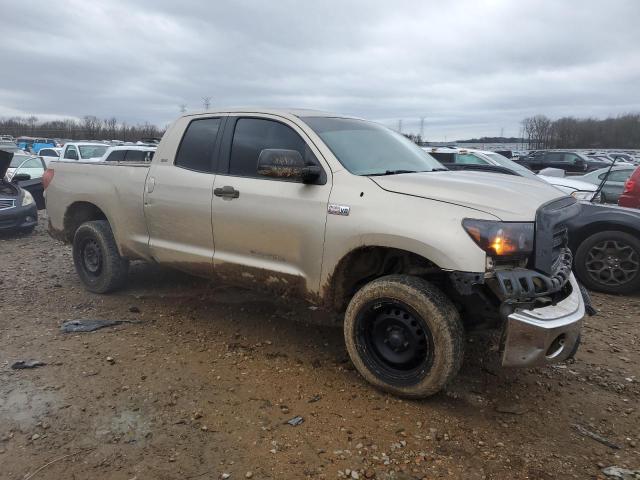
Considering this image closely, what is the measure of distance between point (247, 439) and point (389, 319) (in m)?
1.15

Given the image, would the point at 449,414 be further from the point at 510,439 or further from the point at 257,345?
the point at 257,345

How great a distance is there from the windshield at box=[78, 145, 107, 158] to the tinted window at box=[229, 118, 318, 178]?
13.7 m

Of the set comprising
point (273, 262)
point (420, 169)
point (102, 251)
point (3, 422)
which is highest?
point (420, 169)

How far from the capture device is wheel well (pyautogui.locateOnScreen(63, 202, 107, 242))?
217 inches

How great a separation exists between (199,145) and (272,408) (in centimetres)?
238

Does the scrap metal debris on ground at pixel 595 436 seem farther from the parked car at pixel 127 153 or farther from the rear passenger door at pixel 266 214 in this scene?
the parked car at pixel 127 153

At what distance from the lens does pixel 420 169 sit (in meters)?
4.05

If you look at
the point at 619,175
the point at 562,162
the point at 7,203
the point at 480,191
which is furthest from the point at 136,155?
the point at 562,162

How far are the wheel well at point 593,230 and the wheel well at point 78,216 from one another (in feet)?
17.5

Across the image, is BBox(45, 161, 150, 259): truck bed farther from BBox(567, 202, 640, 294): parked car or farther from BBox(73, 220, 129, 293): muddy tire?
BBox(567, 202, 640, 294): parked car

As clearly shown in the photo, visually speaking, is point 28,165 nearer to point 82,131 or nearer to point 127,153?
point 127,153

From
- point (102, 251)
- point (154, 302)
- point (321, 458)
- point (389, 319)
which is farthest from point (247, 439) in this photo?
point (102, 251)

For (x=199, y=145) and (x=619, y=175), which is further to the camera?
(x=619, y=175)

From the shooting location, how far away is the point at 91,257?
557 centimetres
